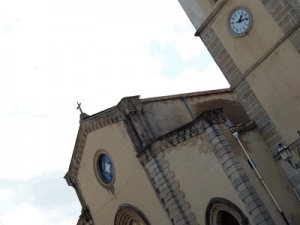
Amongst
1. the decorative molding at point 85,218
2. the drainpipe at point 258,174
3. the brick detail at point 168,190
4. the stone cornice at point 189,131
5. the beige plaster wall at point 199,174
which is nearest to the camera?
the drainpipe at point 258,174

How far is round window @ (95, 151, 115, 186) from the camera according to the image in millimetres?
25953

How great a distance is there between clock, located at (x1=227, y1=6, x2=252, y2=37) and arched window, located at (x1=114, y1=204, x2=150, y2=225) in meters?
9.55

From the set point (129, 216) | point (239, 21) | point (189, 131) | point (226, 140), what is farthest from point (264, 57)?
point (129, 216)

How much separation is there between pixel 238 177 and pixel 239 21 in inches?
257

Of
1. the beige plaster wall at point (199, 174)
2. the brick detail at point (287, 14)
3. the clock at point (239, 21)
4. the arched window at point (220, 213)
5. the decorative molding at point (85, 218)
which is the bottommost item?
the arched window at point (220, 213)

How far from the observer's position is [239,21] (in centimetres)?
2133

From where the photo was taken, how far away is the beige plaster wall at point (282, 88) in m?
19.6

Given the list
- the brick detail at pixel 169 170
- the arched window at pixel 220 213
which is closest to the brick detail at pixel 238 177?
the brick detail at pixel 169 170

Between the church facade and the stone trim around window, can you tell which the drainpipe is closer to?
the church facade

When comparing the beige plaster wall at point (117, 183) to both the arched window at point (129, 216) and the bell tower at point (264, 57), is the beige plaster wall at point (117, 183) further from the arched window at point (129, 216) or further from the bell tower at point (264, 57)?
the bell tower at point (264, 57)

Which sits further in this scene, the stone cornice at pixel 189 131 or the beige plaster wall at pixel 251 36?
the stone cornice at pixel 189 131

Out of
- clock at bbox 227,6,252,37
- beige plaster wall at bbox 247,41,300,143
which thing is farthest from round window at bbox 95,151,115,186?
clock at bbox 227,6,252,37

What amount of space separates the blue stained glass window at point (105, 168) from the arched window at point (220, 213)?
6.65 meters

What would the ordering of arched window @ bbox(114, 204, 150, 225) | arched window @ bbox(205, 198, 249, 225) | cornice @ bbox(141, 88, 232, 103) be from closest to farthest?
1. arched window @ bbox(205, 198, 249, 225)
2. arched window @ bbox(114, 204, 150, 225)
3. cornice @ bbox(141, 88, 232, 103)
